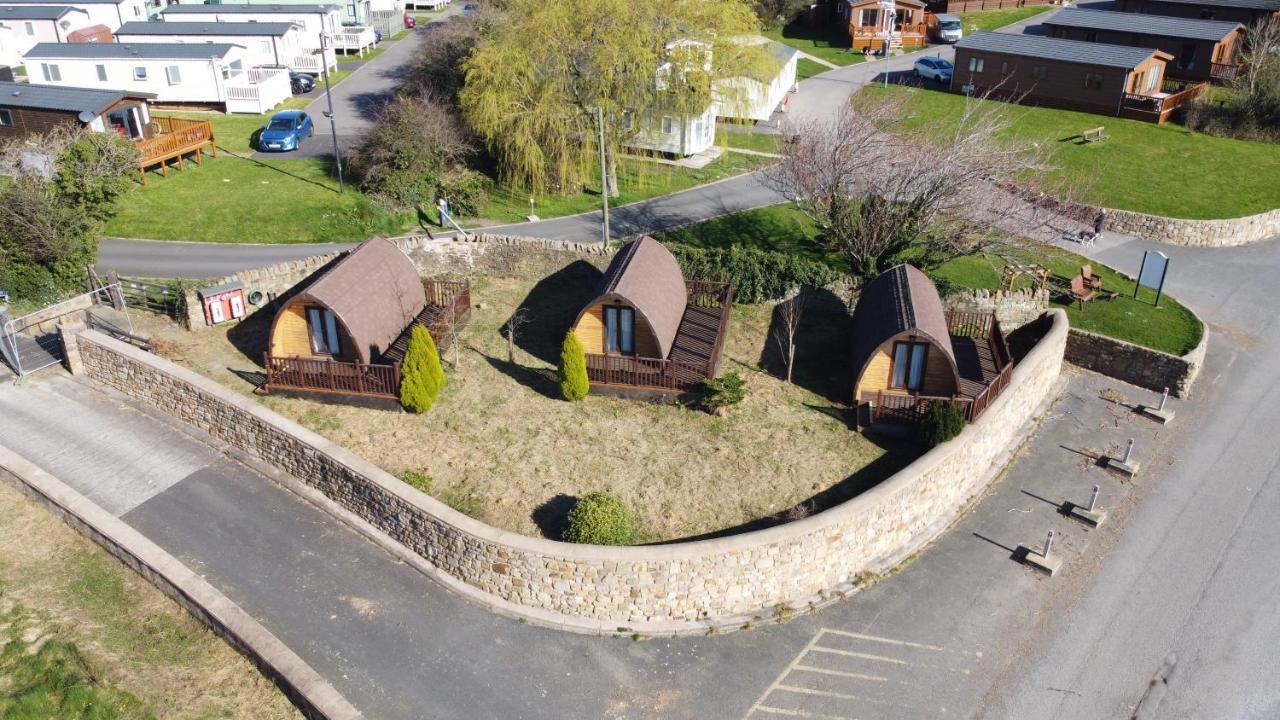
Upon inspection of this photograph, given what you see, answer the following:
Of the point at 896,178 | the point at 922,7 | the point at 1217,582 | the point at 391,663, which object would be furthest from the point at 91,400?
the point at 922,7

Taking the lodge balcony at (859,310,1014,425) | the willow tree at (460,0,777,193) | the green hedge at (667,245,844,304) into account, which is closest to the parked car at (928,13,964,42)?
the willow tree at (460,0,777,193)

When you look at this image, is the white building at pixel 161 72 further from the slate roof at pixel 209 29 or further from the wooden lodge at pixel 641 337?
the wooden lodge at pixel 641 337

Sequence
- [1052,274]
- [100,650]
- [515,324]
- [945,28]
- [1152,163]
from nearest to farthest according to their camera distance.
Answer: [100,650], [515,324], [1052,274], [1152,163], [945,28]

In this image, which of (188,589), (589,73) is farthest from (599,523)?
(589,73)

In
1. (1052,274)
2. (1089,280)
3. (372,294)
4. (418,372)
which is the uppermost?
(372,294)

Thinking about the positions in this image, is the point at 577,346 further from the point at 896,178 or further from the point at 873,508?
the point at 896,178

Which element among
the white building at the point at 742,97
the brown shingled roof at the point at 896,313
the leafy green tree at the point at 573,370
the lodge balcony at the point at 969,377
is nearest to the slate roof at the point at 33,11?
the white building at the point at 742,97

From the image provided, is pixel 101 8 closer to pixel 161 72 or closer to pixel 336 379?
pixel 161 72

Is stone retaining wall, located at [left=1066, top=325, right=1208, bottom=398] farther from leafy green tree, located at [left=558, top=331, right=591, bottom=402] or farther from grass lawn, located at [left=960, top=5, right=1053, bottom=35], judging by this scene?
grass lawn, located at [left=960, top=5, right=1053, bottom=35]
